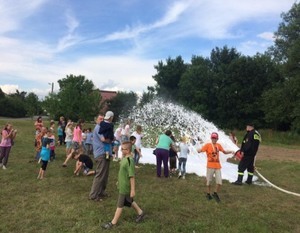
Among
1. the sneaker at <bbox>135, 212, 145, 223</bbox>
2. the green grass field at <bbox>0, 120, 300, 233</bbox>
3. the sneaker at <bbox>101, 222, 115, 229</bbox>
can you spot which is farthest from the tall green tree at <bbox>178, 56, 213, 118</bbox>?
the sneaker at <bbox>101, 222, 115, 229</bbox>

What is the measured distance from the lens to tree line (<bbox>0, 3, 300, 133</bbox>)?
133 feet

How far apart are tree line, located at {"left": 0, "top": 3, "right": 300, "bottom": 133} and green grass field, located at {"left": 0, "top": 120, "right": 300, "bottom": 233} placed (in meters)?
30.6

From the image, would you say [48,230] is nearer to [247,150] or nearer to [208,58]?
[247,150]

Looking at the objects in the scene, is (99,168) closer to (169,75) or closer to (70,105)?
(70,105)

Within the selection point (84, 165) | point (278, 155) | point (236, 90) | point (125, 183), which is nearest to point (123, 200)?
point (125, 183)

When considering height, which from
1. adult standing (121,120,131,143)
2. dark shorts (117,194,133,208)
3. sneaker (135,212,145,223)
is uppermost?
adult standing (121,120,131,143)

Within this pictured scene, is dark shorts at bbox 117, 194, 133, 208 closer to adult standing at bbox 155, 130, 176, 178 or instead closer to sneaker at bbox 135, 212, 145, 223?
sneaker at bbox 135, 212, 145, 223

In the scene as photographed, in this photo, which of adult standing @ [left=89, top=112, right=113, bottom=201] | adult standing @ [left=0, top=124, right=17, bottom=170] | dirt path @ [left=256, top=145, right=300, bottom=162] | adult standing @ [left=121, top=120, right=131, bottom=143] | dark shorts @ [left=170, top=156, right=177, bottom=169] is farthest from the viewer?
dirt path @ [left=256, top=145, right=300, bottom=162]

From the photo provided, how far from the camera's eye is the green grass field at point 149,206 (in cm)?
660

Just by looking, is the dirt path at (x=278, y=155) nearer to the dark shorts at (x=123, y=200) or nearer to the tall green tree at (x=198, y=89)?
the dark shorts at (x=123, y=200)

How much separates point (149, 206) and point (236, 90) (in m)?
45.7

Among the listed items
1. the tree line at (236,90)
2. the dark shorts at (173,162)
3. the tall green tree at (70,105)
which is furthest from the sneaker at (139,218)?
the tall green tree at (70,105)

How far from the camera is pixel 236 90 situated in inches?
2024

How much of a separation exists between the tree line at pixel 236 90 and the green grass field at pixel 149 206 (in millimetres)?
30586
